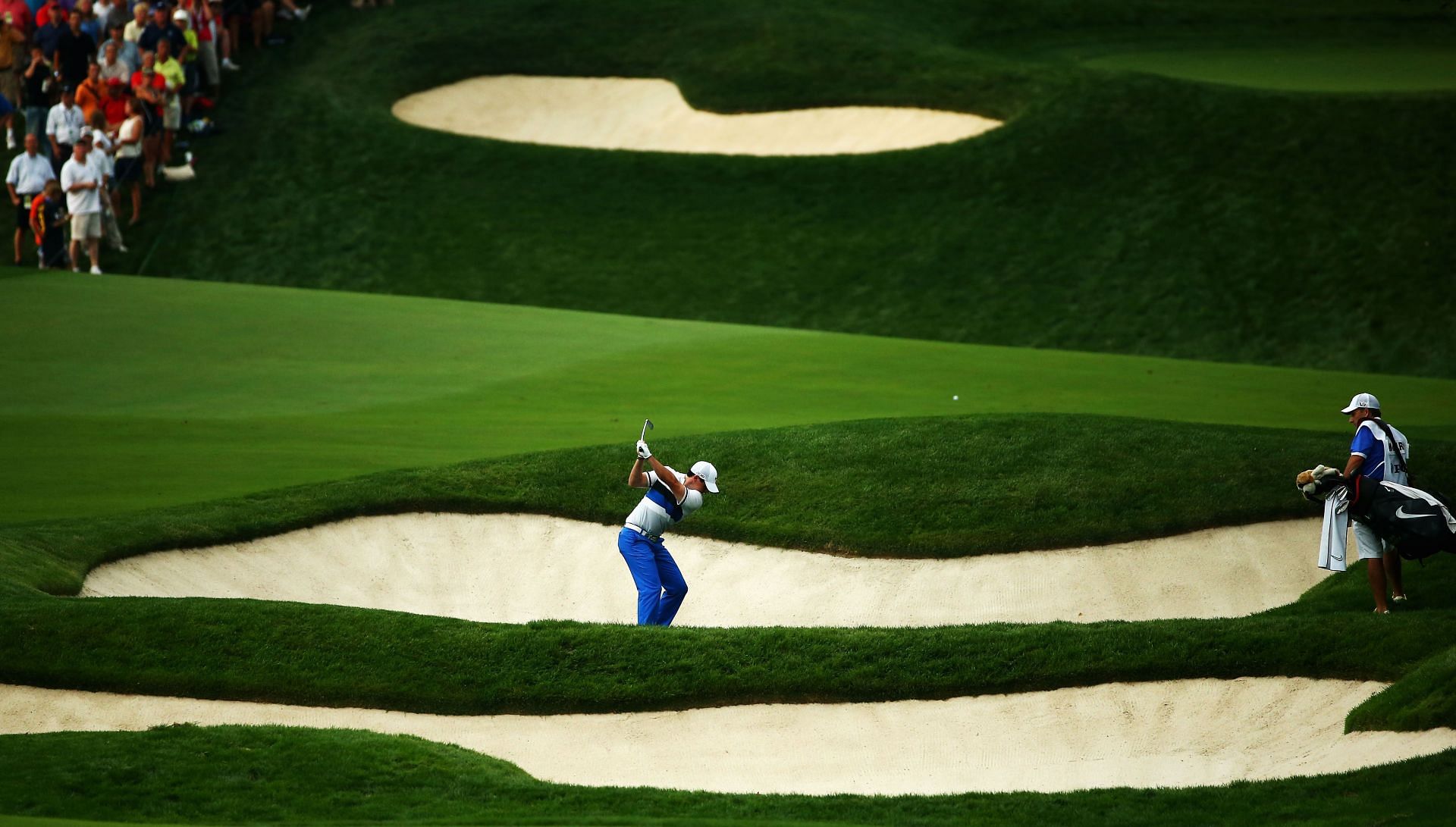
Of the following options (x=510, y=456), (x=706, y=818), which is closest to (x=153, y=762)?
(x=706, y=818)

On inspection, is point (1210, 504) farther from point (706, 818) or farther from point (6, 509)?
point (6, 509)

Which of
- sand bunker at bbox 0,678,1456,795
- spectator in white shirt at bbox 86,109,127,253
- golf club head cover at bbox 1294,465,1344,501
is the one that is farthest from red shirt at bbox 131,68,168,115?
golf club head cover at bbox 1294,465,1344,501

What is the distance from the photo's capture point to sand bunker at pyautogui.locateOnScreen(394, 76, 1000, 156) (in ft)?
117

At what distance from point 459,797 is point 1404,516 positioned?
8316 millimetres

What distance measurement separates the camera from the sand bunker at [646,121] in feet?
117

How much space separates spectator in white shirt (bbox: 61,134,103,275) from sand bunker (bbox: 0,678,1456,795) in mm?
17853

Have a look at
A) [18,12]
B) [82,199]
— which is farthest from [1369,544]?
[18,12]

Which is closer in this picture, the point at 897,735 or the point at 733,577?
the point at 897,735

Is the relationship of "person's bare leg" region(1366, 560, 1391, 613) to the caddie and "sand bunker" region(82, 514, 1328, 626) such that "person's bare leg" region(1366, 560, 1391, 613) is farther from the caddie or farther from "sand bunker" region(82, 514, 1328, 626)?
"sand bunker" region(82, 514, 1328, 626)

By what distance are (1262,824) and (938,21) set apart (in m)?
33.8

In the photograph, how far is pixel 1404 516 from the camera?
13.5m

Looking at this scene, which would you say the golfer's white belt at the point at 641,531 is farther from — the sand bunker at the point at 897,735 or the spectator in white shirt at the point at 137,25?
the spectator in white shirt at the point at 137,25

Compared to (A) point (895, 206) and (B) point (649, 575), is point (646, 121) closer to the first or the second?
(A) point (895, 206)

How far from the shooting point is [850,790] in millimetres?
11352
